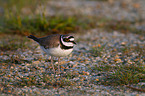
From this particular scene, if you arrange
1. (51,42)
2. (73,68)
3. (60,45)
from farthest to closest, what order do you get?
1. (73,68)
2. (51,42)
3. (60,45)

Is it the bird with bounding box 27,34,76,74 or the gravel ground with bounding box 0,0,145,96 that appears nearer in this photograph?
the gravel ground with bounding box 0,0,145,96

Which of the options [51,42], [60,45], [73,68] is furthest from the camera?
[73,68]

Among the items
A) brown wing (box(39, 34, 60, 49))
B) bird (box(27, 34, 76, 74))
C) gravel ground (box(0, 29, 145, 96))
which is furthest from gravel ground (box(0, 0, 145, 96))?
brown wing (box(39, 34, 60, 49))

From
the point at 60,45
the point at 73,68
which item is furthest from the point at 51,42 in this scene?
the point at 73,68

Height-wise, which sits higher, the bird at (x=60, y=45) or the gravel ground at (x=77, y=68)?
the bird at (x=60, y=45)

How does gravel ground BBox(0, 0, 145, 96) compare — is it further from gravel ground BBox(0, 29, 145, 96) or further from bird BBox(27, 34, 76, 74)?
bird BBox(27, 34, 76, 74)

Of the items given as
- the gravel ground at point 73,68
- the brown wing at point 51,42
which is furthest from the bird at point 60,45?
the gravel ground at point 73,68

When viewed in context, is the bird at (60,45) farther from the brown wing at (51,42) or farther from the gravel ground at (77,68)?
the gravel ground at (77,68)

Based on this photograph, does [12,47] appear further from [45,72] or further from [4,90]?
[4,90]

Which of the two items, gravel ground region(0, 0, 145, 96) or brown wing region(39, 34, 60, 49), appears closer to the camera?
gravel ground region(0, 0, 145, 96)

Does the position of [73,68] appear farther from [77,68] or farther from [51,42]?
[51,42]

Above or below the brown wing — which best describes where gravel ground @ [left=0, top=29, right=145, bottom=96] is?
below

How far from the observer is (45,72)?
20.0 feet

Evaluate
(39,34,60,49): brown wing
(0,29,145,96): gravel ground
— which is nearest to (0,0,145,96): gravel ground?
(0,29,145,96): gravel ground
